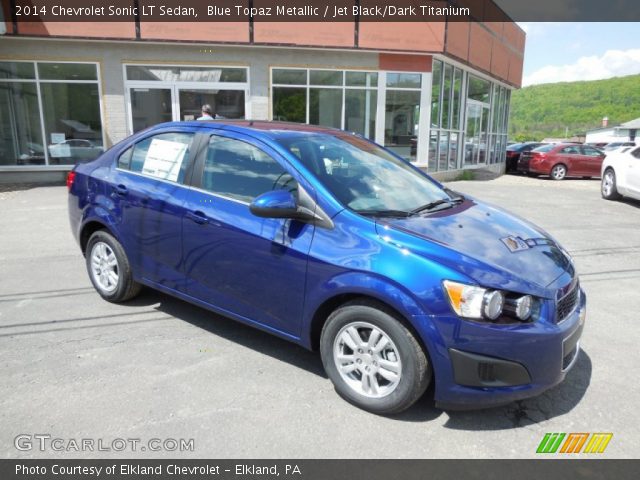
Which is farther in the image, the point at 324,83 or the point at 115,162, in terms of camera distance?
the point at 324,83

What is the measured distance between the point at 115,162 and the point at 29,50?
11.1 m

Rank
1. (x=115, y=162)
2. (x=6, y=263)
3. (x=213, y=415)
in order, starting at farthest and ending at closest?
(x=6, y=263), (x=115, y=162), (x=213, y=415)

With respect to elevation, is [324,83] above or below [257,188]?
above

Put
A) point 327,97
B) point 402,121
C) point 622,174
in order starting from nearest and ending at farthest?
point 622,174 → point 327,97 → point 402,121

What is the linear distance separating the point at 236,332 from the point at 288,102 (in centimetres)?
1128

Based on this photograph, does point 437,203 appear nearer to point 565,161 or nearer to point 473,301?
point 473,301

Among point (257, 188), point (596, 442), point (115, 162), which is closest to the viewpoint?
point (596, 442)

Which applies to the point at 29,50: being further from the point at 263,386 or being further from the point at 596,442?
the point at 596,442

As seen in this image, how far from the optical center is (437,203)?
374cm

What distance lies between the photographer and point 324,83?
14539 mm

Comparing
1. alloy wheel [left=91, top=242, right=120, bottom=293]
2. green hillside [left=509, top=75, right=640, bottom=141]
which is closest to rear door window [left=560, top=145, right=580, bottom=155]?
alloy wheel [left=91, top=242, right=120, bottom=293]

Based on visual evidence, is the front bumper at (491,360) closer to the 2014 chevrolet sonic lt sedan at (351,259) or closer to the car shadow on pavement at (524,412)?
the 2014 chevrolet sonic lt sedan at (351,259)

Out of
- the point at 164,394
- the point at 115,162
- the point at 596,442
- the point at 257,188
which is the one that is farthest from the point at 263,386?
the point at 115,162

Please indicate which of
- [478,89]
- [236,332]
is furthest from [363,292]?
[478,89]
